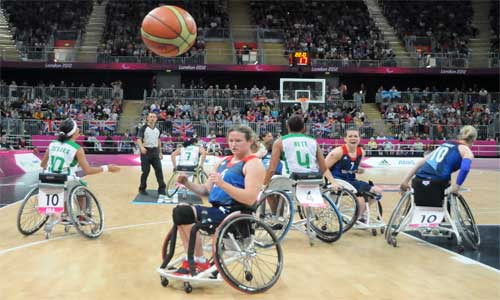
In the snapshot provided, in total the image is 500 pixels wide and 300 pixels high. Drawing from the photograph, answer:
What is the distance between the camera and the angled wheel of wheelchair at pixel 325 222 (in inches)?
278

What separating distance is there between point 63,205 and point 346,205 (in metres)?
4.18

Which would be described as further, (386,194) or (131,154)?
(131,154)

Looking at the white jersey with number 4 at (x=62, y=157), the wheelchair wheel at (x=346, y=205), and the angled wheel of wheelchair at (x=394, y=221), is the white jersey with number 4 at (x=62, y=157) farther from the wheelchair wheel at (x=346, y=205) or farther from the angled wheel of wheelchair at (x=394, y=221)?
the angled wheel of wheelchair at (x=394, y=221)

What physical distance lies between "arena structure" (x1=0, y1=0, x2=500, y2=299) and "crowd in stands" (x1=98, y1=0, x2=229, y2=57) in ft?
0.32

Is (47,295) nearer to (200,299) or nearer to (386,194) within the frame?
(200,299)

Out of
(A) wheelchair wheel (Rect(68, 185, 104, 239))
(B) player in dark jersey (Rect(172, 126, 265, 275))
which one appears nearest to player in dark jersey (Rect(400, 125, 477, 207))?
(B) player in dark jersey (Rect(172, 126, 265, 275))

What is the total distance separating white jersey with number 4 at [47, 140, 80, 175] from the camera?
7215 mm

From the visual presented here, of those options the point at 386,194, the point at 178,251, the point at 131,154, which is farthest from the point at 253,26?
the point at 178,251

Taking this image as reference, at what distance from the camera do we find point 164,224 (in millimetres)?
8516

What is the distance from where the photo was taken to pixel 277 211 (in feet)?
24.1

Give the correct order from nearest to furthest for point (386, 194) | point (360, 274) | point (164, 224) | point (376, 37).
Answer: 1. point (360, 274)
2. point (164, 224)
3. point (386, 194)
4. point (376, 37)

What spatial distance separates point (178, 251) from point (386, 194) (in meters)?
7.84

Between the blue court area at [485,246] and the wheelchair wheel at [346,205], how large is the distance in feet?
3.27

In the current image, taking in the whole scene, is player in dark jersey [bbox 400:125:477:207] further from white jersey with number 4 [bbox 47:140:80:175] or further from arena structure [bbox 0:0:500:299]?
white jersey with number 4 [bbox 47:140:80:175]
